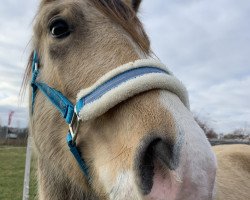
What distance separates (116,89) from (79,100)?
1.09ft

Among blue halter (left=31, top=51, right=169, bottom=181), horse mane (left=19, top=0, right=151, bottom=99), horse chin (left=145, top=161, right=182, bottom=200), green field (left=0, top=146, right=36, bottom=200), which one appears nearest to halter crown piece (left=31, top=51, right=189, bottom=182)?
blue halter (left=31, top=51, right=169, bottom=181)

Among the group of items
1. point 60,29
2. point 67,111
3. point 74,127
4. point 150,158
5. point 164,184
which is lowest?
point 164,184

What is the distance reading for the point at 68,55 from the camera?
8.70 ft

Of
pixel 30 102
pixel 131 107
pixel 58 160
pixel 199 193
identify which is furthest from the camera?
pixel 30 102

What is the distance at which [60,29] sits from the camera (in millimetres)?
2713

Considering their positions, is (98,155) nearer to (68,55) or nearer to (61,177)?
(61,177)

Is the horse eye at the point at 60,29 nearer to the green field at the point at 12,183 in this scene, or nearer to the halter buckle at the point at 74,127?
the halter buckle at the point at 74,127

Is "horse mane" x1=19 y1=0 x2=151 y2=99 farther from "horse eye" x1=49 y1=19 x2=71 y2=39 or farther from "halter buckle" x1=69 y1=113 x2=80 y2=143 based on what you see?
"halter buckle" x1=69 y1=113 x2=80 y2=143

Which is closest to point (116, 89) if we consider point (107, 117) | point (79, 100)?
point (107, 117)

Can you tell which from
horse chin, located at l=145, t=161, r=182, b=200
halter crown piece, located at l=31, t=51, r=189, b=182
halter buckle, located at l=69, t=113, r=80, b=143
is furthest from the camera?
halter buckle, located at l=69, t=113, r=80, b=143

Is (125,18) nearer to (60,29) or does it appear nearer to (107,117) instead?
(60,29)

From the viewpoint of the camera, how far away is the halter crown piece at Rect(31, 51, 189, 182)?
216cm

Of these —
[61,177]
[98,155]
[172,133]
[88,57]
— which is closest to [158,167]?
[172,133]

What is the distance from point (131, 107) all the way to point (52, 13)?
3.74 feet
